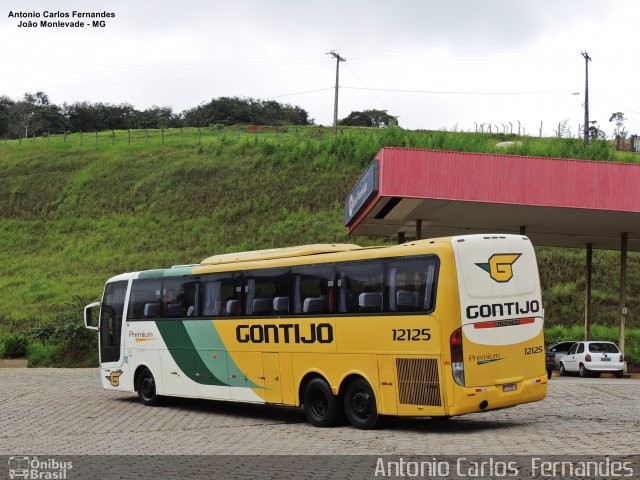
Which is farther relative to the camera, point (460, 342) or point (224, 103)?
point (224, 103)

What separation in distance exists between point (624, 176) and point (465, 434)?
1421 cm

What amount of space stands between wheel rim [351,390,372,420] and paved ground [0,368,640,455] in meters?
0.32

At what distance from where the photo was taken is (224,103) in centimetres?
14112

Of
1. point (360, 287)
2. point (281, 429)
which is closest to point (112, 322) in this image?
point (281, 429)

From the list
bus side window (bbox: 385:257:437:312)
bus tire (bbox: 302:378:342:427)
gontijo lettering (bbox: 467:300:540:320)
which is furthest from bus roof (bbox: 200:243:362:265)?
gontijo lettering (bbox: 467:300:540:320)

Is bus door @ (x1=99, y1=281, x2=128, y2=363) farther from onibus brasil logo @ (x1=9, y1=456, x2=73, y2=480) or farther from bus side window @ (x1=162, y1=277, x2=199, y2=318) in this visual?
onibus brasil logo @ (x1=9, y1=456, x2=73, y2=480)

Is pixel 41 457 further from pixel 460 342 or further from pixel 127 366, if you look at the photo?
pixel 127 366

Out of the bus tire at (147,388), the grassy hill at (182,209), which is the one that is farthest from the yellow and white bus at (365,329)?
the grassy hill at (182,209)

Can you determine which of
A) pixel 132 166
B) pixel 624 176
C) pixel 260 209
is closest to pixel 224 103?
pixel 132 166

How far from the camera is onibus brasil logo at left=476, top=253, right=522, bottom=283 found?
14.5 m

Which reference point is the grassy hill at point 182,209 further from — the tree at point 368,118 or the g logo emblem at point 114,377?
the tree at point 368,118

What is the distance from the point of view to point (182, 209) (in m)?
66.3

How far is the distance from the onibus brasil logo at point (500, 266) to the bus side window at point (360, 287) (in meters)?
1.72

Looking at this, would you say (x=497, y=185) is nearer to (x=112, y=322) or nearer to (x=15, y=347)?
(x=112, y=322)
